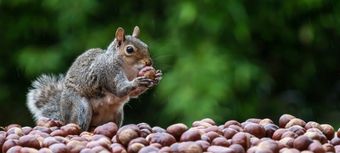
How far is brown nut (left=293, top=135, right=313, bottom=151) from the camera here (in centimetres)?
214

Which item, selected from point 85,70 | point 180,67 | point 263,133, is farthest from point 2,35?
point 263,133

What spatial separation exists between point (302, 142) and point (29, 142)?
65 centimetres

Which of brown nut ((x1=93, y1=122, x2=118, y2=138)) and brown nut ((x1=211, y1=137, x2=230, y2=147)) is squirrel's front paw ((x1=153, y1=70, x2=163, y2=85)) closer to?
brown nut ((x1=93, y1=122, x2=118, y2=138))

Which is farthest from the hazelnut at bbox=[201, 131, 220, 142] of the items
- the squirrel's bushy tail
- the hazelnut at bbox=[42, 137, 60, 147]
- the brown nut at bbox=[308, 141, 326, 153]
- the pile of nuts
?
the squirrel's bushy tail

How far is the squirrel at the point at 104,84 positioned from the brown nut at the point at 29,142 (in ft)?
1.83

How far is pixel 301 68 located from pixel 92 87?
3.72m

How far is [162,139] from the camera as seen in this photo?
2.14 meters

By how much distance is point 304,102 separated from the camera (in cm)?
648

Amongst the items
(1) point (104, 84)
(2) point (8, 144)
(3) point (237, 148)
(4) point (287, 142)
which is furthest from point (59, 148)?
(1) point (104, 84)

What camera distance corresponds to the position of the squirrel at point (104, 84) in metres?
2.78

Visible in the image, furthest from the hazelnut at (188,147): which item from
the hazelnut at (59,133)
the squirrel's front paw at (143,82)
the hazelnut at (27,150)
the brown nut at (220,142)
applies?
the squirrel's front paw at (143,82)

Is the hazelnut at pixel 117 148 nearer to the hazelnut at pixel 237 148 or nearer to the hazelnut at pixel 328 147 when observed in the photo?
the hazelnut at pixel 237 148

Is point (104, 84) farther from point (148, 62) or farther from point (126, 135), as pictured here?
point (126, 135)

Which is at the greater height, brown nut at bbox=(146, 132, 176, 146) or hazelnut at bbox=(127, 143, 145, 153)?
brown nut at bbox=(146, 132, 176, 146)
